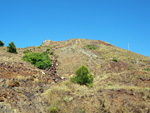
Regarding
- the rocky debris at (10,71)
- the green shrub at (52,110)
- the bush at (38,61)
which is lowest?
the green shrub at (52,110)

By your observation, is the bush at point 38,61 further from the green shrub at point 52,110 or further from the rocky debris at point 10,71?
the green shrub at point 52,110

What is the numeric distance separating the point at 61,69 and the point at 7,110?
21.8m

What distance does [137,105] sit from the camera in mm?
11383

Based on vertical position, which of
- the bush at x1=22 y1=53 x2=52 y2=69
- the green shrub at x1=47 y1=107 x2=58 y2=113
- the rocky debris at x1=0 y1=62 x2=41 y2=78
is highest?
the bush at x1=22 y1=53 x2=52 y2=69

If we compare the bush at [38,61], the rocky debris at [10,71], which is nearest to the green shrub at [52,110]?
the rocky debris at [10,71]

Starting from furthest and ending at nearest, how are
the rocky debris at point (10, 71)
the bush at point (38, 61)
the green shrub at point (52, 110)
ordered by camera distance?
the bush at point (38, 61) → the rocky debris at point (10, 71) → the green shrub at point (52, 110)

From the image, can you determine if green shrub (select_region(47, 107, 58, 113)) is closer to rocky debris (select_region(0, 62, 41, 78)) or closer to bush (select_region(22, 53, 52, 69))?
rocky debris (select_region(0, 62, 41, 78))

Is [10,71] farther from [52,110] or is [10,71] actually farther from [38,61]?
[38,61]

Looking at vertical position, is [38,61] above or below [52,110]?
above

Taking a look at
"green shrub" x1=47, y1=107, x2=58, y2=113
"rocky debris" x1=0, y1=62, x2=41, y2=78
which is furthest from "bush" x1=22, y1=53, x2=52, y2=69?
"green shrub" x1=47, y1=107, x2=58, y2=113

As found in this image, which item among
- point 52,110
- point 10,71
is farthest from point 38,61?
point 52,110

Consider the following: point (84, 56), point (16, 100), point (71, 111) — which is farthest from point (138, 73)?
point (84, 56)

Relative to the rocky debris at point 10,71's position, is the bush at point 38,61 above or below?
above

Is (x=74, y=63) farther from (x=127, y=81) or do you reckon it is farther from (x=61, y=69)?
(x=127, y=81)
